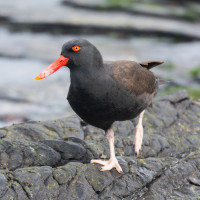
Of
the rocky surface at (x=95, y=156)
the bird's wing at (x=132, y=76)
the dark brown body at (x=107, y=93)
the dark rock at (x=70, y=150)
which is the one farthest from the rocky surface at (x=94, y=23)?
the dark rock at (x=70, y=150)

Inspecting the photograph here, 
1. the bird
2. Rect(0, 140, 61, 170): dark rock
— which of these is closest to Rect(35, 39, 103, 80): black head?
the bird

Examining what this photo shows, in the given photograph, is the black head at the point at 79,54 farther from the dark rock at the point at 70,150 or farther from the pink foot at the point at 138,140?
the pink foot at the point at 138,140

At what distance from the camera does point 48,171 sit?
150 inches

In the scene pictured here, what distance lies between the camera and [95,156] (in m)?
4.71

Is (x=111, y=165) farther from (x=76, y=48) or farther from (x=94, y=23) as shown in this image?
(x=94, y=23)

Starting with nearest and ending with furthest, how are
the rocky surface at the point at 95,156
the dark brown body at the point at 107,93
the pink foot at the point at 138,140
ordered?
the rocky surface at the point at 95,156 → the dark brown body at the point at 107,93 → the pink foot at the point at 138,140

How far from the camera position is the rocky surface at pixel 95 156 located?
3734mm

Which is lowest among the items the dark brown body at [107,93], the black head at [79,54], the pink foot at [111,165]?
the pink foot at [111,165]

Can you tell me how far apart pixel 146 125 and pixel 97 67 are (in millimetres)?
1898

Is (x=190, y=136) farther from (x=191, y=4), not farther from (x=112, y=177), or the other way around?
(x=191, y=4)

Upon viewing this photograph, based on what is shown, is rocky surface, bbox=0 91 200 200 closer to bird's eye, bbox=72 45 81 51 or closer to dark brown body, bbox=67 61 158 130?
dark brown body, bbox=67 61 158 130

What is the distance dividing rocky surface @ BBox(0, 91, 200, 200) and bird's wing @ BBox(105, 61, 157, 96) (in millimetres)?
702

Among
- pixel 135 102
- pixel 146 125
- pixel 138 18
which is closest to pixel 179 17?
pixel 138 18

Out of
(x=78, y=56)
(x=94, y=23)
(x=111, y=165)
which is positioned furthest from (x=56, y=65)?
(x=94, y=23)
